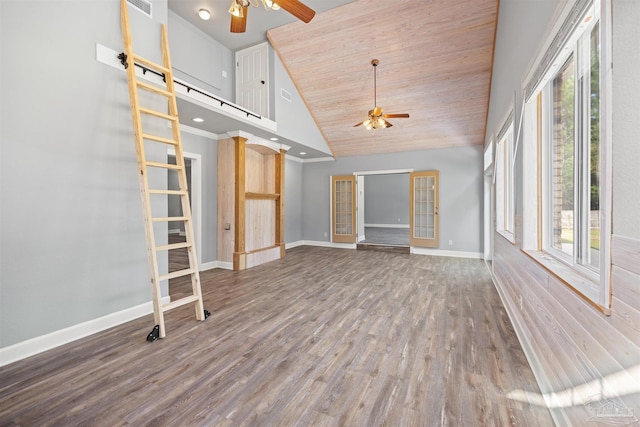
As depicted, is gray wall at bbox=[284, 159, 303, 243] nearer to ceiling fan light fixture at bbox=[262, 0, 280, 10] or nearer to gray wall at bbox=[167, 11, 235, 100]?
gray wall at bbox=[167, 11, 235, 100]

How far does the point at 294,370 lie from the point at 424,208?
225 inches

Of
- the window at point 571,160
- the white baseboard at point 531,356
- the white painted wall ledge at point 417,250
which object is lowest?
the white baseboard at point 531,356

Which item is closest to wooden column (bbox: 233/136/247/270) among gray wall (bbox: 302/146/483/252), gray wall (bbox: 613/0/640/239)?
gray wall (bbox: 302/146/483/252)

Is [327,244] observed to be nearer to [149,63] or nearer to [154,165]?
[154,165]

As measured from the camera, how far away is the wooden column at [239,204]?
5180mm

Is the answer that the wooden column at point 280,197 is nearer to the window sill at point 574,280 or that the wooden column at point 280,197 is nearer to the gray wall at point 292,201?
the gray wall at point 292,201

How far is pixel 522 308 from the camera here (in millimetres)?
2461

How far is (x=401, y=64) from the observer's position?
190 inches

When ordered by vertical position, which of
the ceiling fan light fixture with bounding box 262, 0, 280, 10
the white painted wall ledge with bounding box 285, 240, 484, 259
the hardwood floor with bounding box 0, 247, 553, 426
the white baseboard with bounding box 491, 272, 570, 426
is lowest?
the hardwood floor with bounding box 0, 247, 553, 426

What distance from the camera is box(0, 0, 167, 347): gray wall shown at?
2096mm

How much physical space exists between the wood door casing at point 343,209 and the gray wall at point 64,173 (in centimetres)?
541

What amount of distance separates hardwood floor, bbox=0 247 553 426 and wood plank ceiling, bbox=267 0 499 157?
3.72m

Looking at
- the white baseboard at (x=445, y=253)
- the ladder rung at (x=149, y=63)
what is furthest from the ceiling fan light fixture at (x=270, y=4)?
the white baseboard at (x=445, y=253)

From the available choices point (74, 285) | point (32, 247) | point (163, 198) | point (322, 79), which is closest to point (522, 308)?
point (163, 198)
